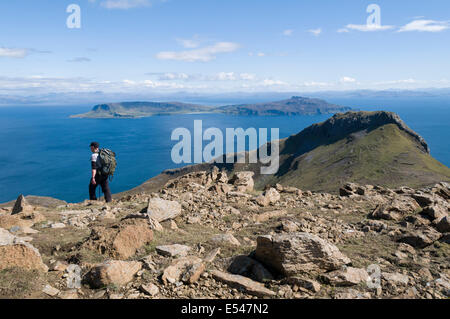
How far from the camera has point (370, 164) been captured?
110m

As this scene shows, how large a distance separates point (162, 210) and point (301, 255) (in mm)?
5755

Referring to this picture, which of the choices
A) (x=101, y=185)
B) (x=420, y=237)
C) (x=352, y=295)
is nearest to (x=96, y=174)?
(x=101, y=185)

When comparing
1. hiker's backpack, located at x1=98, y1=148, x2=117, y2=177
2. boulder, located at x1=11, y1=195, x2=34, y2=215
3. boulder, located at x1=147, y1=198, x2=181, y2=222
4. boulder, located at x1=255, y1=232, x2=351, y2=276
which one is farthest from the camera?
hiker's backpack, located at x1=98, y1=148, x2=117, y2=177

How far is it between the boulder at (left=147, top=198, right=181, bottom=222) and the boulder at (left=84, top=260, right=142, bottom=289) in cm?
372

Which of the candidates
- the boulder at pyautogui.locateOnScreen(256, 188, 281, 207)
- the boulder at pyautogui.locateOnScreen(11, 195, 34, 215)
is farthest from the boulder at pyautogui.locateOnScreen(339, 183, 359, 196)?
the boulder at pyautogui.locateOnScreen(11, 195, 34, 215)

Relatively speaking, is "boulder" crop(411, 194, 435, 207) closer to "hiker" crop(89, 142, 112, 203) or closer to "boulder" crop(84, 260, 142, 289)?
"boulder" crop(84, 260, 142, 289)

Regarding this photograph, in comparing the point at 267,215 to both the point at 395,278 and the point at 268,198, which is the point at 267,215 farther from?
the point at 395,278

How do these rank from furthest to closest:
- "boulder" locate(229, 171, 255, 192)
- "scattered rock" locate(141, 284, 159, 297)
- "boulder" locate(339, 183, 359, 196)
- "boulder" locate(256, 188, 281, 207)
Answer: "boulder" locate(229, 171, 255, 192) < "boulder" locate(339, 183, 359, 196) < "boulder" locate(256, 188, 281, 207) < "scattered rock" locate(141, 284, 159, 297)

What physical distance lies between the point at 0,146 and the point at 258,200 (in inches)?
9165

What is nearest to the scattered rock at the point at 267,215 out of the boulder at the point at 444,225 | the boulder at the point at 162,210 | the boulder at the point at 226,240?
the boulder at the point at 226,240

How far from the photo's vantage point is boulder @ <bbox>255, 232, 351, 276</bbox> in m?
6.59

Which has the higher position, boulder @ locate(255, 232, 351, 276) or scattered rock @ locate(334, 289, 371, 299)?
boulder @ locate(255, 232, 351, 276)

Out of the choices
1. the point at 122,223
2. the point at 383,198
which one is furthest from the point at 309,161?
the point at 122,223

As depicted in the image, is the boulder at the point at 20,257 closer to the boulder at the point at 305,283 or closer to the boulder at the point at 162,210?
the boulder at the point at 162,210
